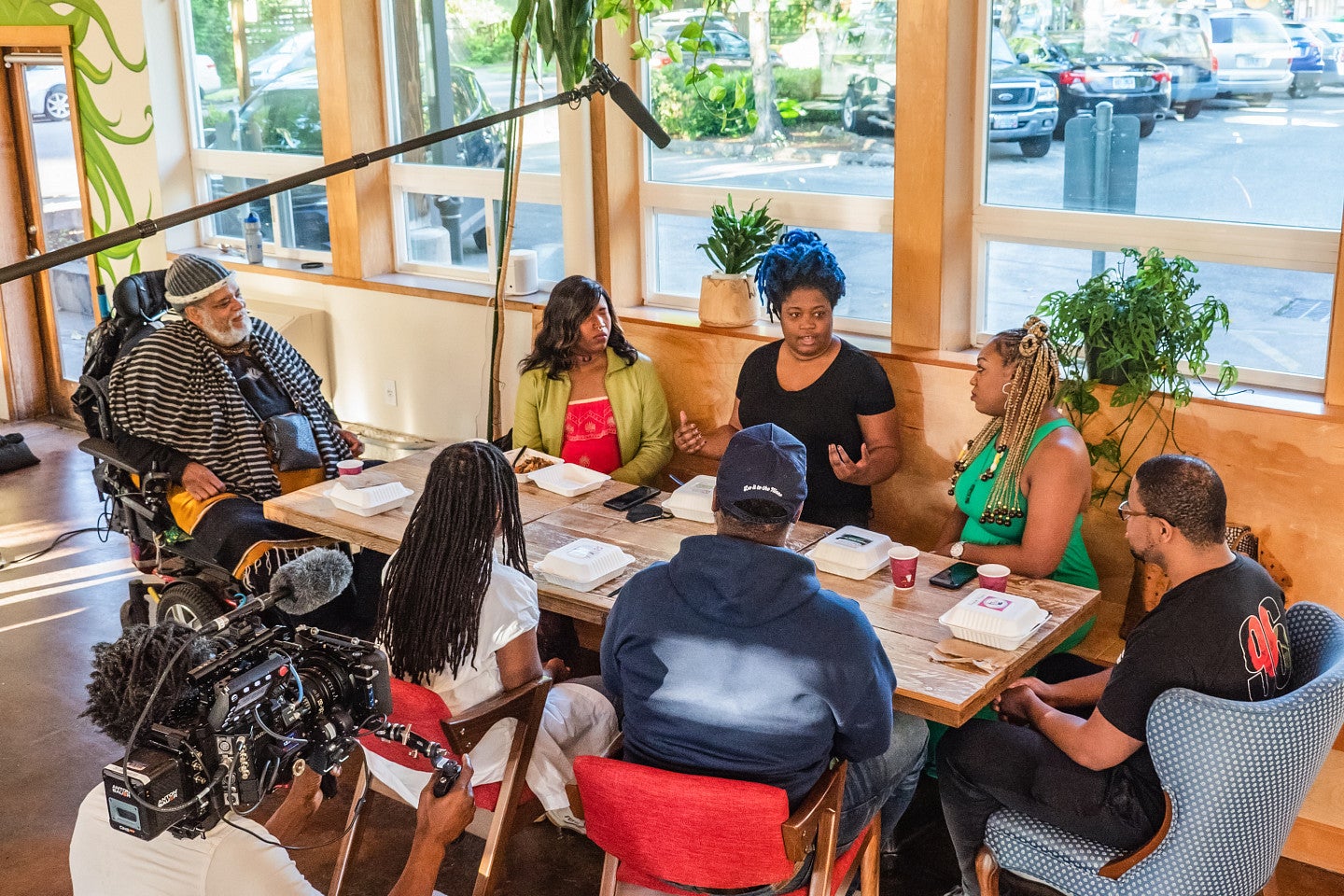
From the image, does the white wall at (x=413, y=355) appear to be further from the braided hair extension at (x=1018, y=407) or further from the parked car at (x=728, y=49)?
the braided hair extension at (x=1018, y=407)

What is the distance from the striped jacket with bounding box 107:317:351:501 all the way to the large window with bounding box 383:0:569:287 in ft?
4.91

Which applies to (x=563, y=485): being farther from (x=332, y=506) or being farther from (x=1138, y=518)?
(x=1138, y=518)

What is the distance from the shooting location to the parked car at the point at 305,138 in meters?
5.59

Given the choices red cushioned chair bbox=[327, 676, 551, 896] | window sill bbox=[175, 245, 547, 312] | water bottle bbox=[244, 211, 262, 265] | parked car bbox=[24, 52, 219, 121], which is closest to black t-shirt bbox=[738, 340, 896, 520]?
window sill bbox=[175, 245, 547, 312]

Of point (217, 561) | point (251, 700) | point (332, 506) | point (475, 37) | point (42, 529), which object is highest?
point (475, 37)

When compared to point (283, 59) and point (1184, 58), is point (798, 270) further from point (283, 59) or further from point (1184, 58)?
point (283, 59)

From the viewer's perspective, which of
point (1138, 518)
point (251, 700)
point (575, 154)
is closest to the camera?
point (251, 700)

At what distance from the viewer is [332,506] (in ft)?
12.5

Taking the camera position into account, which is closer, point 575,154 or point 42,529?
point 575,154

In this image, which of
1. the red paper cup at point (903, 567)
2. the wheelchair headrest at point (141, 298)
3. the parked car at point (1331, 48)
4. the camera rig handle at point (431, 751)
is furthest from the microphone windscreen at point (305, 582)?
the parked car at point (1331, 48)

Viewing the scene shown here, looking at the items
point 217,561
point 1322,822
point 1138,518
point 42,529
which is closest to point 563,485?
point 217,561

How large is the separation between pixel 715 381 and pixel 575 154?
3.56ft

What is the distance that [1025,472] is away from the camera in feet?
11.1

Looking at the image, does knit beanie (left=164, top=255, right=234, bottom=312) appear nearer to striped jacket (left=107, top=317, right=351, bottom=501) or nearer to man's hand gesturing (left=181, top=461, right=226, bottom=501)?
striped jacket (left=107, top=317, right=351, bottom=501)
